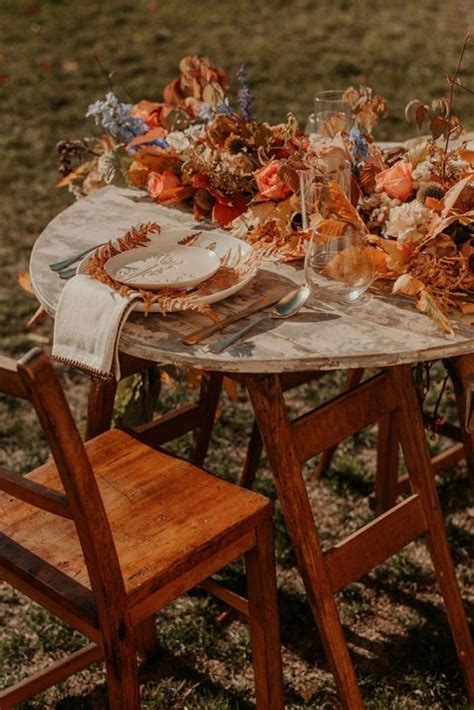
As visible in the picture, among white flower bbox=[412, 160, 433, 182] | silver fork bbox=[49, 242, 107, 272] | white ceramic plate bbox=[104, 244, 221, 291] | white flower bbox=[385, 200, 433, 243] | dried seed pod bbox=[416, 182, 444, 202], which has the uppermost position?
white flower bbox=[412, 160, 433, 182]

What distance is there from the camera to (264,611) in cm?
216

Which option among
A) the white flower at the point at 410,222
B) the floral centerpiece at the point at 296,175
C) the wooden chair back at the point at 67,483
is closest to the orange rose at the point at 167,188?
the floral centerpiece at the point at 296,175

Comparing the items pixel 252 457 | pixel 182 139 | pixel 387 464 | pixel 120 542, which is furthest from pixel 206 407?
pixel 120 542

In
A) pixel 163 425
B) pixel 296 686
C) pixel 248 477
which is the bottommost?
pixel 296 686

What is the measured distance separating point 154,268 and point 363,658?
46.7 inches

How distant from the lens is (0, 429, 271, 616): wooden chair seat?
6.49 feet

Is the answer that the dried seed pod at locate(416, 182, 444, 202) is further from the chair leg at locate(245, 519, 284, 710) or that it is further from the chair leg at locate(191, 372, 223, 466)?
the chair leg at locate(191, 372, 223, 466)

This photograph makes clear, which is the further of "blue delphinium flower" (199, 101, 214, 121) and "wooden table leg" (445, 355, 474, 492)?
"blue delphinium flower" (199, 101, 214, 121)

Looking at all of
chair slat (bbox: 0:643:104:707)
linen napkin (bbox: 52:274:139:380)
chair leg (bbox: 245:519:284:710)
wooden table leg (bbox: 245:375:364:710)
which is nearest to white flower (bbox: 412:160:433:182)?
wooden table leg (bbox: 245:375:364:710)

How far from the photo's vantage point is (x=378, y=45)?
23.8ft

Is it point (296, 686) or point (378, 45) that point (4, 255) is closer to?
point (296, 686)

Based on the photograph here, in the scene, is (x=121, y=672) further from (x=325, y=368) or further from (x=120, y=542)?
(x=325, y=368)

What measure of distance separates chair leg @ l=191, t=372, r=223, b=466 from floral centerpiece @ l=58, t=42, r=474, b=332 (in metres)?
0.58

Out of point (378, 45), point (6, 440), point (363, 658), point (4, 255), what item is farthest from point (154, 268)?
point (378, 45)
